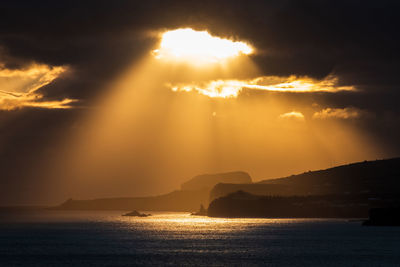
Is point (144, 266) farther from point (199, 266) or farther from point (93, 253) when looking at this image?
point (93, 253)

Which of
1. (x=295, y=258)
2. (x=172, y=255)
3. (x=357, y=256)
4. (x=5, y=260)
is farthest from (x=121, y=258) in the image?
(x=357, y=256)

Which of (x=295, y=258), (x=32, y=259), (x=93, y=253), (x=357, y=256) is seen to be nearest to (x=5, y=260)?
(x=32, y=259)

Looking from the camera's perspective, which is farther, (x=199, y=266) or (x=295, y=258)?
(x=295, y=258)

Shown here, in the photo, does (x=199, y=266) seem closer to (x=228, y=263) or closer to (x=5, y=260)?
(x=228, y=263)

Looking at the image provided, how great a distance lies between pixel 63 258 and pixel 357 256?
77518mm

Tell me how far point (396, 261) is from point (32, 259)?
9151 cm

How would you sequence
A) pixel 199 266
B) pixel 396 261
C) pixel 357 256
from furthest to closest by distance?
1. pixel 357 256
2. pixel 396 261
3. pixel 199 266

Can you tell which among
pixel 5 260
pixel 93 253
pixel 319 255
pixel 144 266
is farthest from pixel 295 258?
pixel 5 260

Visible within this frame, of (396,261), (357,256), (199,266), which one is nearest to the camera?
(199,266)

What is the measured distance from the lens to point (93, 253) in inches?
7859

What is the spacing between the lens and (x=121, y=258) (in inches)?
7313

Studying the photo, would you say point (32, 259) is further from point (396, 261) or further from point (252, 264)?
point (396, 261)

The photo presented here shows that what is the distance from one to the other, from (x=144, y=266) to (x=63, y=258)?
31735 mm

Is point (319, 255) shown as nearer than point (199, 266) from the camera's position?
No
